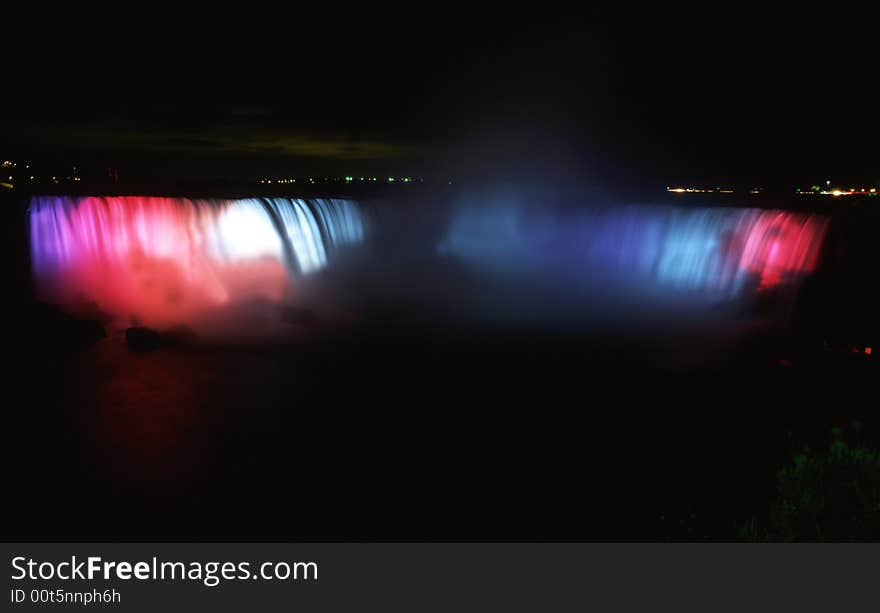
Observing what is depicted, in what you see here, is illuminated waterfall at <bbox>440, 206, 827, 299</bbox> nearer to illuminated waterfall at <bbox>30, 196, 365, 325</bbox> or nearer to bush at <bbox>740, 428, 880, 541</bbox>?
illuminated waterfall at <bbox>30, 196, 365, 325</bbox>

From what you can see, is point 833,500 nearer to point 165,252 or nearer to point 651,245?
point 651,245

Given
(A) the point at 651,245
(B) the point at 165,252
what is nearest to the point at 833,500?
(A) the point at 651,245

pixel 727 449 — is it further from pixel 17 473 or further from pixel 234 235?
pixel 234 235

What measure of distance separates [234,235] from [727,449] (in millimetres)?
21959

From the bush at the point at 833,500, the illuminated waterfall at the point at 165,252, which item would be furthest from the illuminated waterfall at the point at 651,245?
the bush at the point at 833,500

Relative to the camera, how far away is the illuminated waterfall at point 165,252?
1920 centimetres

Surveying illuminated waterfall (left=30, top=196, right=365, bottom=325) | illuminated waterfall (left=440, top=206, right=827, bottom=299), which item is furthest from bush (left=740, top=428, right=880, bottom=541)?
illuminated waterfall (left=30, top=196, right=365, bottom=325)

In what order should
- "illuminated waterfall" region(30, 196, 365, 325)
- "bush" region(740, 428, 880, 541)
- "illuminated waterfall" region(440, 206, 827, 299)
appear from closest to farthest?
"bush" region(740, 428, 880, 541), "illuminated waterfall" region(440, 206, 827, 299), "illuminated waterfall" region(30, 196, 365, 325)

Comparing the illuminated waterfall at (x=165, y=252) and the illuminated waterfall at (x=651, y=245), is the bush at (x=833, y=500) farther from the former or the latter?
the illuminated waterfall at (x=165, y=252)

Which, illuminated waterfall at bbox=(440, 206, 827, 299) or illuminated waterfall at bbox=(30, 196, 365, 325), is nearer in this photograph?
illuminated waterfall at bbox=(440, 206, 827, 299)

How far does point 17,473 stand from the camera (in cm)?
930

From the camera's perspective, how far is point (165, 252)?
2241 centimetres

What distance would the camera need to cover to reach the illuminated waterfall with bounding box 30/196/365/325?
19.2m

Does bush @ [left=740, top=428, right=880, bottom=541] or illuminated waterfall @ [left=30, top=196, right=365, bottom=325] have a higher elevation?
illuminated waterfall @ [left=30, top=196, right=365, bottom=325]
